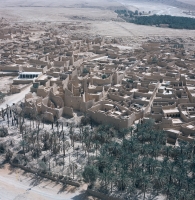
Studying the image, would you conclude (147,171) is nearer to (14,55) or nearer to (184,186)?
(184,186)

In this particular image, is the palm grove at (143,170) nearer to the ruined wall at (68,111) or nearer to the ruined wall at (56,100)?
the ruined wall at (68,111)

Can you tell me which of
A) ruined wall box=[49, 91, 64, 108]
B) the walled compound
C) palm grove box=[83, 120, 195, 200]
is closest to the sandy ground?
palm grove box=[83, 120, 195, 200]

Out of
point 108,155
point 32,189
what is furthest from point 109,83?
point 32,189

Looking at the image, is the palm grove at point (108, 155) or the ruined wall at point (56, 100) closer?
the palm grove at point (108, 155)

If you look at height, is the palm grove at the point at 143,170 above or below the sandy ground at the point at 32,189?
above

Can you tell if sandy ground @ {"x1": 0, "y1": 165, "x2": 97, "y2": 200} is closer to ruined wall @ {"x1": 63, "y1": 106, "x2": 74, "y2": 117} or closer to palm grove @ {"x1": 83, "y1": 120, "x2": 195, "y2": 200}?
palm grove @ {"x1": 83, "y1": 120, "x2": 195, "y2": 200}

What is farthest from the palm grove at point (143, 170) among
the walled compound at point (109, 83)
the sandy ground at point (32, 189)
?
the walled compound at point (109, 83)
